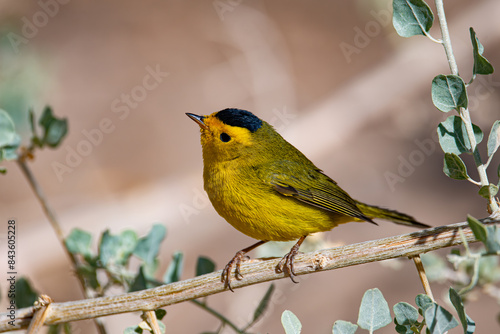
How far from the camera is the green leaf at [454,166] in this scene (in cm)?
158

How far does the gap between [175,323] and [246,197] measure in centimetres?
363

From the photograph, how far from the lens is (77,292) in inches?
197

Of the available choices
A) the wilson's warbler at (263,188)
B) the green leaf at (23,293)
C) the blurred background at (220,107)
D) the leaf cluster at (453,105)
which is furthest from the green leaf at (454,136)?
the blurred background at (220,107)

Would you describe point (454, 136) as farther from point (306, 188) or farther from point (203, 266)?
point (306, 188)

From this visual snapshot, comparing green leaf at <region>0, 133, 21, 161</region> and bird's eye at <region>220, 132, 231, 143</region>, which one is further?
bird's eye at <region>220, 132, 231, 143</region>

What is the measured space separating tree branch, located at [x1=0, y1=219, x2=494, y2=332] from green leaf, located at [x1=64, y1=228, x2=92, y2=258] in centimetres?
57

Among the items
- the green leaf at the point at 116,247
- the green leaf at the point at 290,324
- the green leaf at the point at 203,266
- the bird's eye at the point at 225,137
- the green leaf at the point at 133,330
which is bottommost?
the green leaf at the point at 133,330

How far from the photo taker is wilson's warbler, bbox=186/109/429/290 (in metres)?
2.71

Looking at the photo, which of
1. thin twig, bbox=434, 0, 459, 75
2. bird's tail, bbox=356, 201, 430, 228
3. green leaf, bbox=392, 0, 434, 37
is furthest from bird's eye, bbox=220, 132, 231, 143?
thin twig, bbox=434, 0, 459, 75

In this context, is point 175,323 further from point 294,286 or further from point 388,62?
point 388,62

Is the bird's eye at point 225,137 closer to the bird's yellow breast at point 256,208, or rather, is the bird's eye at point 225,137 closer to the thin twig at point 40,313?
the bird's yellow breast at point 256,208

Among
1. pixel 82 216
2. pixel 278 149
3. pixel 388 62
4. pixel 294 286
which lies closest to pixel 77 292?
pixel 82 216

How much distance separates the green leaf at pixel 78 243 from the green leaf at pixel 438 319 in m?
1.54

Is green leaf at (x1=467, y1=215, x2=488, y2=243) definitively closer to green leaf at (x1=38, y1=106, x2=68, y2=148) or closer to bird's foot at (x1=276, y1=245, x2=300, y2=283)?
bird's foot at (x1=276, y1=245, x2=300, y2=283)
